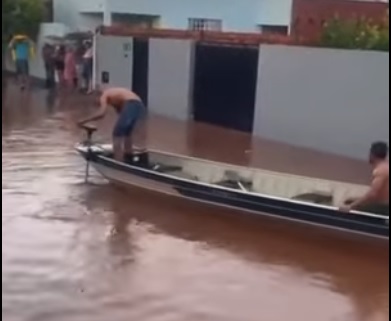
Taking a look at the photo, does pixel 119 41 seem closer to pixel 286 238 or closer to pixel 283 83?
pixel 283 83

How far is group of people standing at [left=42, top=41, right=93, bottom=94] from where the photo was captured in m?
24.6

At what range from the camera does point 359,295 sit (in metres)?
7.15

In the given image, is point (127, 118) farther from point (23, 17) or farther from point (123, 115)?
point (23, 17)

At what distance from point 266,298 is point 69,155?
7.13 metres

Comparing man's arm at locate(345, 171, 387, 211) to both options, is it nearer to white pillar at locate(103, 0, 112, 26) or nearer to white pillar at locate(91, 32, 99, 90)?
white pillar at locate(91, 32, 99, 90)

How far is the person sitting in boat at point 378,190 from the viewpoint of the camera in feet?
26.5

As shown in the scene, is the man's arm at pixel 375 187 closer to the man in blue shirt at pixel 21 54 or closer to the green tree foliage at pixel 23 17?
the man in blue shirt at pixel 21 54

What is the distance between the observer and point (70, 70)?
2584 centimetres

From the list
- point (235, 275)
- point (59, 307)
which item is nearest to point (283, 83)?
point (235, 275)

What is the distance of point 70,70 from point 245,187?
54.8 feet

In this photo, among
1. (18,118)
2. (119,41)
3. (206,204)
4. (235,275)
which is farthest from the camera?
(119,41)

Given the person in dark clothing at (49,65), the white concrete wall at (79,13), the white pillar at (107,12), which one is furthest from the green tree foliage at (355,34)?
the white concrete wall at (79,13)

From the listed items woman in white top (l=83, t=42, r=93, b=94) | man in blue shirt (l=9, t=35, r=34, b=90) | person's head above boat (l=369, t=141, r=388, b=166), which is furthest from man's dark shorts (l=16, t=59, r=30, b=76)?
person's head above boat (l=369, t=141, r=388, b=166)

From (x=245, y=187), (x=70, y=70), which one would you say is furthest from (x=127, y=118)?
(x=70, y=70)
